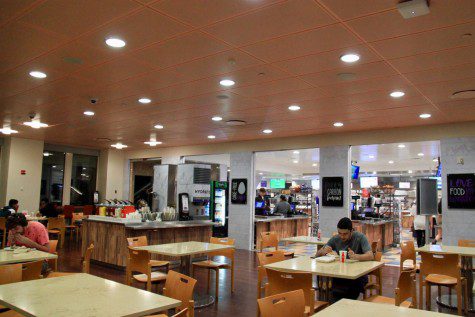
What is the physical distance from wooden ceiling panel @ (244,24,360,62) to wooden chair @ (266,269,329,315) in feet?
7.56

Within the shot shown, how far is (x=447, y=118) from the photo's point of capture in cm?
785

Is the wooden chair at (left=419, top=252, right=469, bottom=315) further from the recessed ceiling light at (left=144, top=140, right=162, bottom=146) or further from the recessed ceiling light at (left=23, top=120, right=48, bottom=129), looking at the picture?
the recessed ceiling light at (left=144, top=140, right=162, bottom=146)

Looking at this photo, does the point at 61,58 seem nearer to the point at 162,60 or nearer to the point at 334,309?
the point at 162,60

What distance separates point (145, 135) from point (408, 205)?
16.0 m

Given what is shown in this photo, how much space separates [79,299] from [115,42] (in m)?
2.75

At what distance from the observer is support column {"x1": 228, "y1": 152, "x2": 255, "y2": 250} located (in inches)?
441

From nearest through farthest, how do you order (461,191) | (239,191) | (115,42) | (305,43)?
(305,43)
(115,42)
(461,191)
(239,191)

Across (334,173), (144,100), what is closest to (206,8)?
(144,100)

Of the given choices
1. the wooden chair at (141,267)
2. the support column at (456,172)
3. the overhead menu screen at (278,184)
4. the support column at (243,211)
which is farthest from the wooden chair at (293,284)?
the overhead menu screen at (278,184)

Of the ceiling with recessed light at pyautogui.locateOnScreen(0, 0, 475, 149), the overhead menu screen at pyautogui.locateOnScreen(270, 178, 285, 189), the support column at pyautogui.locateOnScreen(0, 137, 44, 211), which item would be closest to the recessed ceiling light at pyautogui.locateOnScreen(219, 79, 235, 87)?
the ceiling with recessed light at pyautogui.locateOnScreen(0, 0, 475, 149)

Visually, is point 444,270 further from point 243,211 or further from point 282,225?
point 282,225

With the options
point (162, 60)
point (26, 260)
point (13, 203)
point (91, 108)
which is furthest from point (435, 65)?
point (13, 203)

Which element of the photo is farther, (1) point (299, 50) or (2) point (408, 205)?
(2) point (408, 205)

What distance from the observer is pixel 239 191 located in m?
11.5
